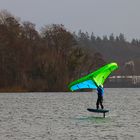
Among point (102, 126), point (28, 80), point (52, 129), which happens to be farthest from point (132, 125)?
point (28, 80)

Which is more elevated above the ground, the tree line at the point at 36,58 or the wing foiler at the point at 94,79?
the tree line at the point at 36,58

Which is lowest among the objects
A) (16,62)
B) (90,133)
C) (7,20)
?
(90,133)

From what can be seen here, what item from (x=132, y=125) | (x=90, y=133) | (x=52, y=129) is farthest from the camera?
(x=132, y=125)

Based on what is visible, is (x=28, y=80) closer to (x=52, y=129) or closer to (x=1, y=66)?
(x=1, y=66)

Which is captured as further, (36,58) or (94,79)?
(36,58)

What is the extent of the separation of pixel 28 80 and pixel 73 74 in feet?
31.4

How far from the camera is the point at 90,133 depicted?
3600cm

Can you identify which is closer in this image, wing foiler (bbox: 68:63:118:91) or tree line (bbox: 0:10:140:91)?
wing foiler (bbox: 68:63:118:91)

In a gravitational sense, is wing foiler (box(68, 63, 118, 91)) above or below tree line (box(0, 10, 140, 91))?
below

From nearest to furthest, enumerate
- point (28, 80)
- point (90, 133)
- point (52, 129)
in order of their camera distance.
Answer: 1. point (90, 133)
2. point (52, 129)
3. point (28, 80)

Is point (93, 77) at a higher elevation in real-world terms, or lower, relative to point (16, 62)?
→ lower

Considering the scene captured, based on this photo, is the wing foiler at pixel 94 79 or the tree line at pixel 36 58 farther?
the tree line at pixel 36 58

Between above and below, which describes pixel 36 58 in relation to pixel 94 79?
above

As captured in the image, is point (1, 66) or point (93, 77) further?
point (1, 66)
